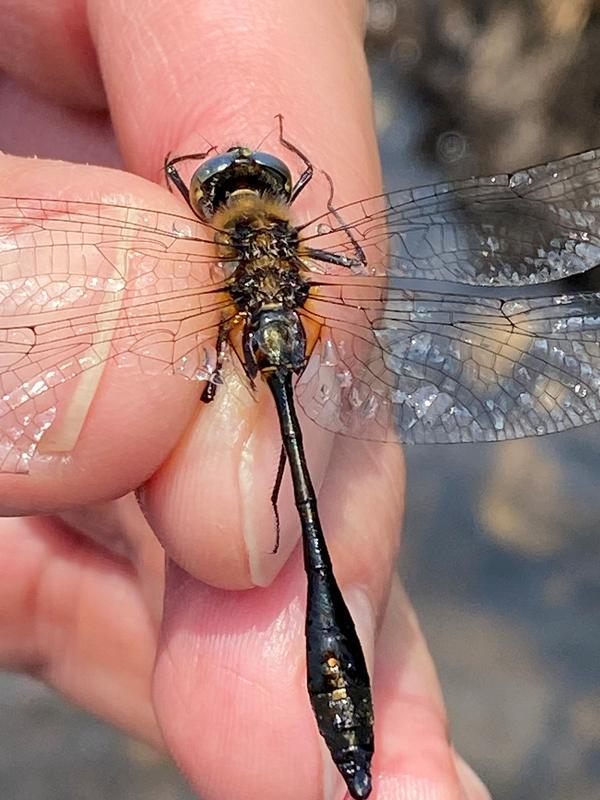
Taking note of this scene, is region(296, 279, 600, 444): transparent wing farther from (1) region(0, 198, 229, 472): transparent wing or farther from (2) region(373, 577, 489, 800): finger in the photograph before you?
(2) region(373, 577, 489, 800): finger

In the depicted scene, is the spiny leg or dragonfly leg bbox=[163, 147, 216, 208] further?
dragonfly leg bbox=[163, 147, 216, 208]

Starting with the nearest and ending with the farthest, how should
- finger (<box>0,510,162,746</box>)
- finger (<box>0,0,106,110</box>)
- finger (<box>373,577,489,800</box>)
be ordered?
finger (<box>373,577,489,800</box>), finger (<box>0,0,106,110</box>), finger (<box>0,510,162,746</box>)

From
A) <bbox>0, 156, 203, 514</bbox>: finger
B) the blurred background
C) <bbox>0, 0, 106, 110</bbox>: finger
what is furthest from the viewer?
the blurred background

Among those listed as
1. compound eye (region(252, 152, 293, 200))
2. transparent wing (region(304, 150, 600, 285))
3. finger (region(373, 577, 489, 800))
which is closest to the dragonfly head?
compound eye (region(252, 152, 293, 200))

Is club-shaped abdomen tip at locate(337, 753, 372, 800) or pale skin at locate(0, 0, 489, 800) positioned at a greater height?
pale skin at locate(0, 0, 489, 800)

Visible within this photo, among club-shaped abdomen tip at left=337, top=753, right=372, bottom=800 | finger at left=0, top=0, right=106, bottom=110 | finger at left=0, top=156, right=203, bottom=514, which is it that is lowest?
club-shaped abdomen tip at left=337, top=753, right=372, bottom=800

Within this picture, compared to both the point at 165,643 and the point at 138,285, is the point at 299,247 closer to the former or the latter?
the point at 138,285

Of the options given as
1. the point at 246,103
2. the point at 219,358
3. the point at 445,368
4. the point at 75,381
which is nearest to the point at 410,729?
the point at 445,368

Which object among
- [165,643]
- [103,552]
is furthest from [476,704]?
[165,643]
